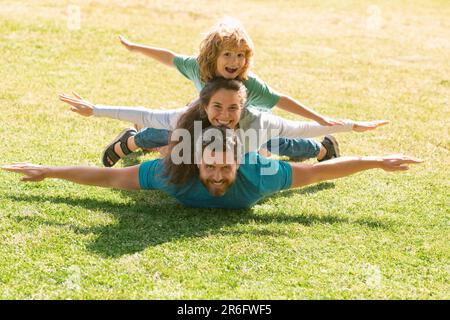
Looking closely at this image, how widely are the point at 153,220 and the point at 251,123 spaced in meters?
1.12

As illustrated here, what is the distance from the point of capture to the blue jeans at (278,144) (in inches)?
214

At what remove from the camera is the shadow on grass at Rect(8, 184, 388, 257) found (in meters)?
4.21

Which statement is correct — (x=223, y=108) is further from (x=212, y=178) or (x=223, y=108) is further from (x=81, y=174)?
(x=81, y=174)

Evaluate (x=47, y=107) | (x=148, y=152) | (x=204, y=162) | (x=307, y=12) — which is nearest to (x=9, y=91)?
(x=47, y=107)

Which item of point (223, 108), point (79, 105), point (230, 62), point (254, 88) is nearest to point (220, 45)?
point (230, 62)

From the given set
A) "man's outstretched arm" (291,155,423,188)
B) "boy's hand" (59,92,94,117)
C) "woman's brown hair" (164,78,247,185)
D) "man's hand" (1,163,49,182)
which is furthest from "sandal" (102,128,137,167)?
"man's outstretched arm" (291,155,423,188)

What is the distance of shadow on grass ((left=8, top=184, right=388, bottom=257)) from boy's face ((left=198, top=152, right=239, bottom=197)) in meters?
0.21

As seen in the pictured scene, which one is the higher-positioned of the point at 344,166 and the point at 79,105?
the point at 79,105

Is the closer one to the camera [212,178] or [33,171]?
[212,178]

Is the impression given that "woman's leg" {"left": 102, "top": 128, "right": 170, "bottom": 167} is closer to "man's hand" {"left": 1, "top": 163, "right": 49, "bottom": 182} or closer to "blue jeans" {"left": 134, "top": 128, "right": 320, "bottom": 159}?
"blue jeans" {"left": 134, "top": 128, "right": 320, "bottom": 159}

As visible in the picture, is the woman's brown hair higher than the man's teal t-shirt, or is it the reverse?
the woman's brown hair

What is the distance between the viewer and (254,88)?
202 inches

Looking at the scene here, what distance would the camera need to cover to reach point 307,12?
15.3 metres
